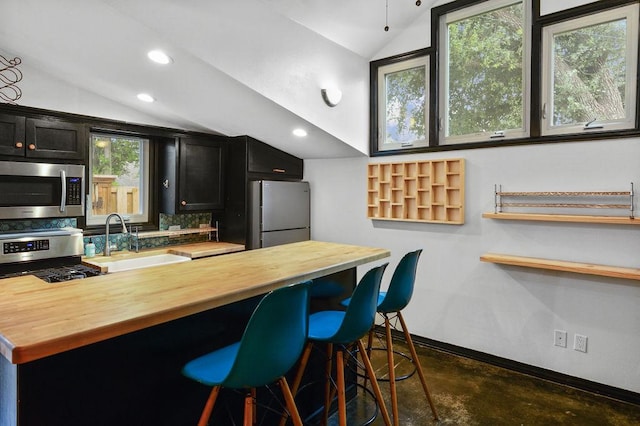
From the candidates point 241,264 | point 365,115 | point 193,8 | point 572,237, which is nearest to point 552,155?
point 572,237

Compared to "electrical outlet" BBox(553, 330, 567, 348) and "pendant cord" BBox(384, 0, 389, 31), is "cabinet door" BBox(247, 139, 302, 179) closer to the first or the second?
"pendant cord" BBox(384, 0, 389, 31)

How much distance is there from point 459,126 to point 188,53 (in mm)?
2238

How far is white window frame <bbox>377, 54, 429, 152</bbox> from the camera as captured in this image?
362cm

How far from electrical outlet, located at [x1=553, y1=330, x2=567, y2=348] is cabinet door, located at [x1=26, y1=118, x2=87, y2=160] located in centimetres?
388

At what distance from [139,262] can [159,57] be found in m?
1.76

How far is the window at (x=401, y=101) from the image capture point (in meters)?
3.67

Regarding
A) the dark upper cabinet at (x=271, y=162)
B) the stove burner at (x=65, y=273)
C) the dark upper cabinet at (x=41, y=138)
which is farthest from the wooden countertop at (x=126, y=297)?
the dark upper cabinet at (x=271, y=162)

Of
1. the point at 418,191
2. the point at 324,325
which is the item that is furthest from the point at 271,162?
the point at 324,325

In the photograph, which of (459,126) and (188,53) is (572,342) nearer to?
(459,126)

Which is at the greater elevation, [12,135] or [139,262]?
[12,135]

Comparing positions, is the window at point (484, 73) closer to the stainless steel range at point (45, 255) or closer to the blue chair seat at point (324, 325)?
the blue chair seat at point (324, 325)

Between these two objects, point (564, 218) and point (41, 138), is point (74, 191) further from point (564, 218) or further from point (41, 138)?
point (564, 218)

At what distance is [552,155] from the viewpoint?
9.66ft

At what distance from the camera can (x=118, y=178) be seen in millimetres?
3889
